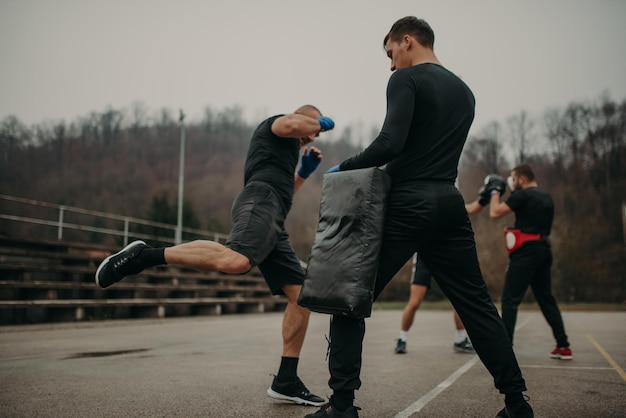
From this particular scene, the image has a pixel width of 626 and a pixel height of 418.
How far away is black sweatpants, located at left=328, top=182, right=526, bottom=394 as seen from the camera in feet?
9.17

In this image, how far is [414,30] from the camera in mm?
3146

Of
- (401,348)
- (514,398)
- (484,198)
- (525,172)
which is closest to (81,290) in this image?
(401,348)

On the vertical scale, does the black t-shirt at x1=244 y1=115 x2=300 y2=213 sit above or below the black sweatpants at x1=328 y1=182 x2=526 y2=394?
above

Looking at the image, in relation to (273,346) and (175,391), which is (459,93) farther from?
(273,346)

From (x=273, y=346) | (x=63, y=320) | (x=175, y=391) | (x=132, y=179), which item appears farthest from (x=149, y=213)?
(x=175, y=391)

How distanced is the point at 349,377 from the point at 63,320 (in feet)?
34.6

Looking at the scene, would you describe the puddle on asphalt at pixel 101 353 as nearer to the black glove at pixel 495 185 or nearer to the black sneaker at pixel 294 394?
the black sneaker at pixel 294 394

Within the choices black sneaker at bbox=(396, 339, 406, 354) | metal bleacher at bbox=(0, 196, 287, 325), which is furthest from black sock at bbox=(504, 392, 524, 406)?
metal bleacher at bbox=(0, 196, 287, 325)

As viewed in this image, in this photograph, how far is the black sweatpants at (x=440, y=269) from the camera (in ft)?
9.17

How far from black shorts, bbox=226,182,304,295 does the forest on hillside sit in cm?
2386

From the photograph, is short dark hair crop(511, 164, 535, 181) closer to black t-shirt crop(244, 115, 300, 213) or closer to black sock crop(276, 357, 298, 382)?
black t-shirt crop(244, 115, 300, 213)

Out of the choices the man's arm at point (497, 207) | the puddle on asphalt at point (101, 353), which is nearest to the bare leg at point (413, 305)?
the man's arm at point (497, 207)

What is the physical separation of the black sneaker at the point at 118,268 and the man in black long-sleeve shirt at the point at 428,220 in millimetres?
1464

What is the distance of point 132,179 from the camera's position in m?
46.2
